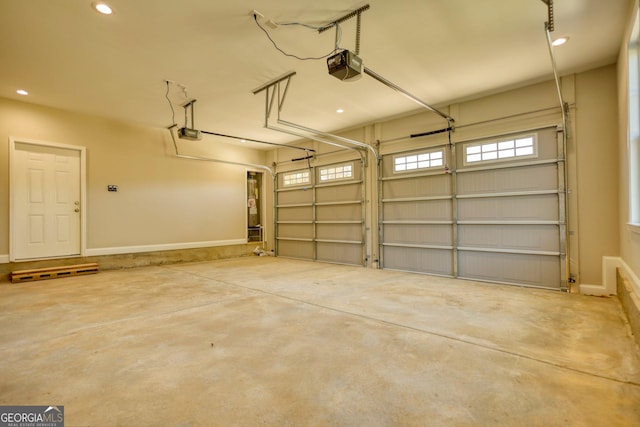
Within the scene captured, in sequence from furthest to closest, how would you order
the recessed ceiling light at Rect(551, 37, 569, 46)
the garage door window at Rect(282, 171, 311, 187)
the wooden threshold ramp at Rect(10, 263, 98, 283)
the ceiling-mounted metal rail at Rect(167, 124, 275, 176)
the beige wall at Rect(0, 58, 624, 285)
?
the garage door window at Rect(282, 171, 311, 187)
the ceiling-mounted metal rail at Rect(167, 124, 275, 176)
the wooden threshold ramp at Rect(10, 263, 98, 283)
the beige wall at Rect(0, 58, 624, 285)
the recessed ceiling light at Rect(551, 37, 569, 46)

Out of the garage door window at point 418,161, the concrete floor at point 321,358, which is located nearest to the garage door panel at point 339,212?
the garage door window at point 418,161

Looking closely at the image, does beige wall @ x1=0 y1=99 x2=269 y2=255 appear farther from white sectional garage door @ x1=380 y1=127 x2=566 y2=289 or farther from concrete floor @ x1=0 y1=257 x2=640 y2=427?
white sectional garage door @ x1=380 y1=127 x2=566 y2=289

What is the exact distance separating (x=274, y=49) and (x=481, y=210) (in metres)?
4.03

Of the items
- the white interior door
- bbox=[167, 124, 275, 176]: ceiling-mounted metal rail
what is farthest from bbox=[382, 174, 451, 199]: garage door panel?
the white interior door

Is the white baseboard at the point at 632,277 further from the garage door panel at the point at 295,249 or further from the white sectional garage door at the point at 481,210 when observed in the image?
the garage door panel at the point at 295,249

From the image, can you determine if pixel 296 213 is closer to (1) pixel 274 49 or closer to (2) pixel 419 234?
(2) pixel 419 234

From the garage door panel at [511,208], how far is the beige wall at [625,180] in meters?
0.76

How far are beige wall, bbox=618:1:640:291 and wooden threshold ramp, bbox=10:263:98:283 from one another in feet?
26.0

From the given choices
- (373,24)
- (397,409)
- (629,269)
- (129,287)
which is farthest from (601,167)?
(129,287)

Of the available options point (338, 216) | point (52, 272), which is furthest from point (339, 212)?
point (52, 272)

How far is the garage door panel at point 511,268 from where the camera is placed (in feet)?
14.2

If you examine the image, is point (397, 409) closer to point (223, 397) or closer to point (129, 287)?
Answer: point (223, 397)

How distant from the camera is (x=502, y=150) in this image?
15.6 feet

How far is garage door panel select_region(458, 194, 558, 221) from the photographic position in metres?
4.36
